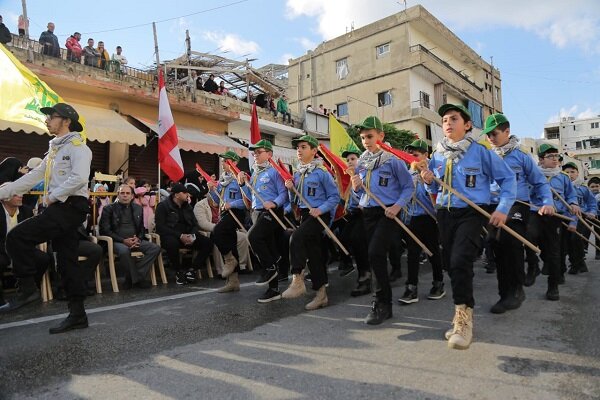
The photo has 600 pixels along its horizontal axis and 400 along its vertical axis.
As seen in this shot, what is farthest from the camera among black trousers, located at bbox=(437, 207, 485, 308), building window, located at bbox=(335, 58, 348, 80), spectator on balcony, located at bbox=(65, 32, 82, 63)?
building window, located at bbox=(335, 58, 348, 80)

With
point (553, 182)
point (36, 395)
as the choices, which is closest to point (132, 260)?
point (36, 395)

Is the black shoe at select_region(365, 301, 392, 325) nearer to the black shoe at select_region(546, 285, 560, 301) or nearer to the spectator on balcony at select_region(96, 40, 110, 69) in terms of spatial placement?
the black shoe at select_region(546, 285, 560, 301)

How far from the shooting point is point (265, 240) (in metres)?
5.54

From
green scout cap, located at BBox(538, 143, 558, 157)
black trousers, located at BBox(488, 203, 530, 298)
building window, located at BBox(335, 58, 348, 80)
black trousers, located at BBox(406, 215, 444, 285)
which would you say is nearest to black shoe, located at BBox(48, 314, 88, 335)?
black trousers, located at BBox(406, 215, 444, 285)

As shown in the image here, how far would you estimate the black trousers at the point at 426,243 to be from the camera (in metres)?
5.41

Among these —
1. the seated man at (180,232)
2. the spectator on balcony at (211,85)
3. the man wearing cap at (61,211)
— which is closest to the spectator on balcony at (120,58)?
the spectator on balcony at (211,85)

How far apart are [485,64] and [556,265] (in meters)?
43.1

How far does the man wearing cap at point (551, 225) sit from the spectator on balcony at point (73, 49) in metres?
12.3

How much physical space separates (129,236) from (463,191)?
196 inches

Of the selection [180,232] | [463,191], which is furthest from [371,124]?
[180,232]

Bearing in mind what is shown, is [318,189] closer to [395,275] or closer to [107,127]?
[395,275]

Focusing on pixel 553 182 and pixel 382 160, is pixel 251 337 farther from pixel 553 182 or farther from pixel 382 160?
pixel 553 182

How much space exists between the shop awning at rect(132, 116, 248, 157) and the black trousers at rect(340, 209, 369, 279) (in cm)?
811

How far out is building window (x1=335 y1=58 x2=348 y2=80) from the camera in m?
33.9
